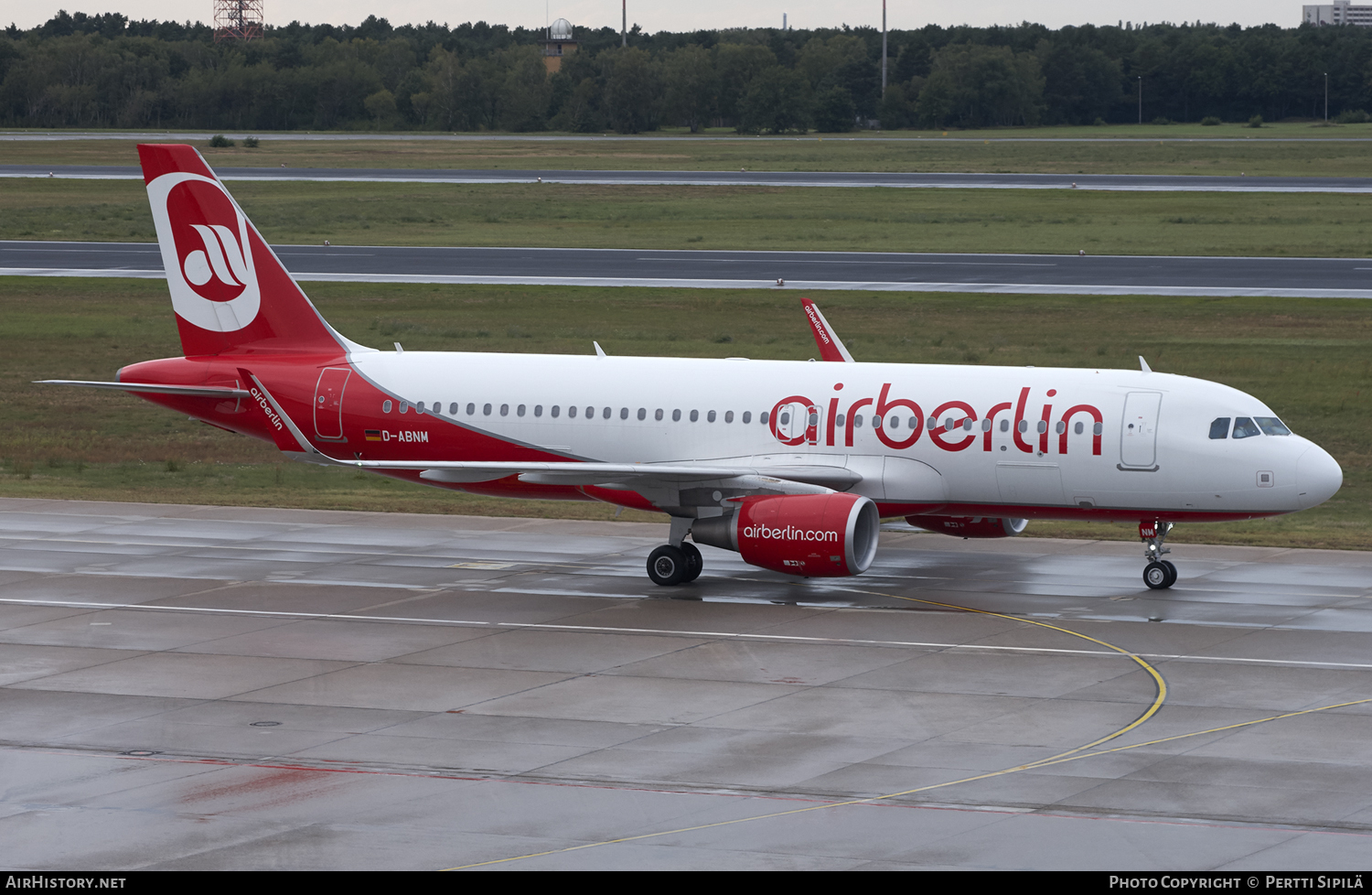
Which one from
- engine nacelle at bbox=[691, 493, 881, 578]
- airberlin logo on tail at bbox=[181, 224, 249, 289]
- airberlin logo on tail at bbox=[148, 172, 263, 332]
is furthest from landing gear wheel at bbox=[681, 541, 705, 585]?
airberlin logo on tail at bbox=[181, 224, 249, 289]

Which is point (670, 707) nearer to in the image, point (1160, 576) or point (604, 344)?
point (1160, 576)

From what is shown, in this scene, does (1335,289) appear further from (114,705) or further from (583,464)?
(114,705)

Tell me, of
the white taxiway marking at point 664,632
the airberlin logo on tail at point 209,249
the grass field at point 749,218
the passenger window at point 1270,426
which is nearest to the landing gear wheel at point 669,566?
the white taxiway marking at point 664,632

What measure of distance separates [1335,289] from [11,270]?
60.2 metres

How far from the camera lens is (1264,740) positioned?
2144 cm

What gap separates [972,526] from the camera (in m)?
33.1

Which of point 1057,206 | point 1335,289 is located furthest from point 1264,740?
point 1057,206

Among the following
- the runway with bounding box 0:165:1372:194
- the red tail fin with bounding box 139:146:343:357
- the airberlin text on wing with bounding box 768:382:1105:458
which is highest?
the runway with bounding box 0:165:1372:194

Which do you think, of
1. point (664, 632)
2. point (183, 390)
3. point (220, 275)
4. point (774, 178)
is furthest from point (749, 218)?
point (664, 632)

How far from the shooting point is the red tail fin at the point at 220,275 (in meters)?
35.2

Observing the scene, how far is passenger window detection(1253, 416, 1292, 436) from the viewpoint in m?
30.0

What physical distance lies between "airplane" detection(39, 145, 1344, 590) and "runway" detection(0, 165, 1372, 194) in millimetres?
93076

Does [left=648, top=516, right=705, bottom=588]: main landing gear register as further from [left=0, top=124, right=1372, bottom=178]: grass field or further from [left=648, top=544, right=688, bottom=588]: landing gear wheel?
[left=0, top=124, right=1372, bottom=178]: grass field
